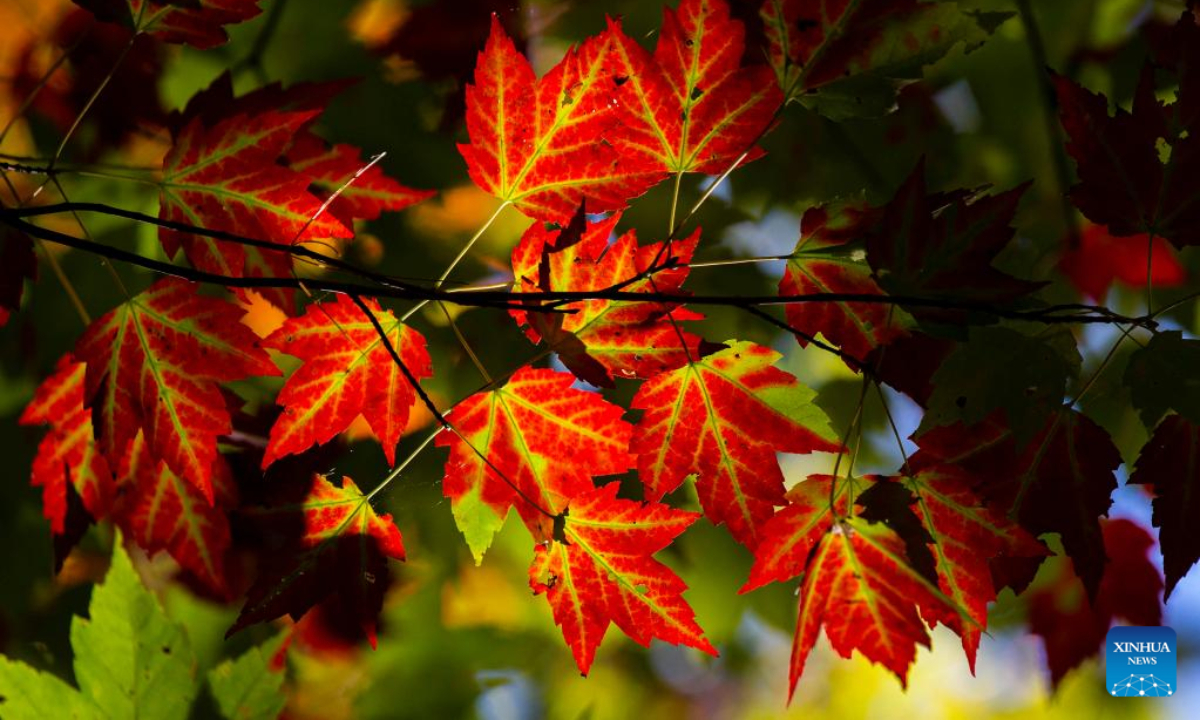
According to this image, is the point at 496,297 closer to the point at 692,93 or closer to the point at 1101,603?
the point at 692,93

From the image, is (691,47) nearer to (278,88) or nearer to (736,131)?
(736,131)

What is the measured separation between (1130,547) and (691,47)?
0.87 m

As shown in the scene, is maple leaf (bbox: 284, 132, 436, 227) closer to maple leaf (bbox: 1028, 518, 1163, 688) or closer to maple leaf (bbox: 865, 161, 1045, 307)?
maple leaf (bbox: 865, 161, 1045, 307)

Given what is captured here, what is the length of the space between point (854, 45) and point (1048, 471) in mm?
Result: 285

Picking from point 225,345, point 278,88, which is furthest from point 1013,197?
point 278,88

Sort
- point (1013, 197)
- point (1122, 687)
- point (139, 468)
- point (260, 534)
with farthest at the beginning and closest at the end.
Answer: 1. point (1122, 687)
2. point (260, 534)
3. point (139, 468)
4. point (1013, 197)

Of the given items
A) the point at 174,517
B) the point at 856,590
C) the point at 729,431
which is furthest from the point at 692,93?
the point at 174,517

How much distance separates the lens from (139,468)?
2.15ft

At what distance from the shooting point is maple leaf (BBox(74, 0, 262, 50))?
1.65 feet

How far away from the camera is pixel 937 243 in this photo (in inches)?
15.8

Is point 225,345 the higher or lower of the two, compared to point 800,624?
higher

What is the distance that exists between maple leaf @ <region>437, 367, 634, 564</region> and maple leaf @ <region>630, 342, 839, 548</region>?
0.08 feet

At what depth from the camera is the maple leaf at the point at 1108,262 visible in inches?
37.3

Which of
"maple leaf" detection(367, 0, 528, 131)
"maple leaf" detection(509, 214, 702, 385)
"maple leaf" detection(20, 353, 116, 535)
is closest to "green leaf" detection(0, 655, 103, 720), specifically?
"maple leaf" detection(20, 353, 116, 535)
